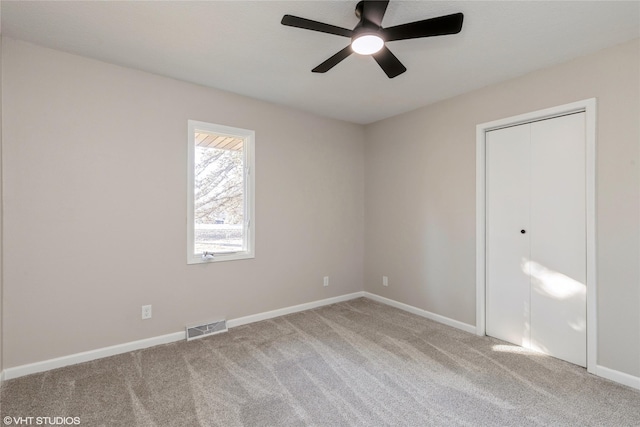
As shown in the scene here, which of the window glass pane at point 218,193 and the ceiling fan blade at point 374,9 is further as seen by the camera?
the window glass pane at point 218,193

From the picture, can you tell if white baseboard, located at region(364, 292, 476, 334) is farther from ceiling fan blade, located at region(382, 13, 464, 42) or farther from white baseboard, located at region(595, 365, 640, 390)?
ceiling fan blade, located at region(382, 13, 464, 42)

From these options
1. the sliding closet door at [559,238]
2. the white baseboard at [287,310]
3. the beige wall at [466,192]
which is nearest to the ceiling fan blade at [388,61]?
the beige wall at [466,192]

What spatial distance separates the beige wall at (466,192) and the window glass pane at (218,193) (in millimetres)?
1920

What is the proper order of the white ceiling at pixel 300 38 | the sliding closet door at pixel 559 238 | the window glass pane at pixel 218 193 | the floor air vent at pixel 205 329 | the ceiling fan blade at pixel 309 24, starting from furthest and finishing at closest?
the window glass pane at pixel 218 193 → the floor air vent at pixel 205 329 → the sliding closet door at pixel 559 238 → the white ceiling at pixel 300 38 → the ceiling fan blade at pixel 309 24

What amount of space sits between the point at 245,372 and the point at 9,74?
9.40 ft

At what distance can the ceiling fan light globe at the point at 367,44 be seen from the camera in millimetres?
1858

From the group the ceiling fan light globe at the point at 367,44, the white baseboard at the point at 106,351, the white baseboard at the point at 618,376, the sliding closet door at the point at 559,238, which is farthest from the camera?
the sliding closet door at the point at 559,238

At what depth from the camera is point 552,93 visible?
267 cm

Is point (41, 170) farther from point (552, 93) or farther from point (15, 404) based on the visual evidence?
point (552, 93)

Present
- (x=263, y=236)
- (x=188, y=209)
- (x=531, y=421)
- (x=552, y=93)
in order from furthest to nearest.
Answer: (x=263, y=236)
(x=188, y=209)
(x=552, y=93)
(x=531, y=421)

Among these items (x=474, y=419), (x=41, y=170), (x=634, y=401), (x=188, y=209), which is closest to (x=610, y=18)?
(x=634, y=401)

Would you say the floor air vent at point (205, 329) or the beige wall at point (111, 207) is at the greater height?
the beige wall at point (111, 207)

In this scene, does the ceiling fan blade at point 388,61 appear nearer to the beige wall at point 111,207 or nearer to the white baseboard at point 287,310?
the beige wall at point 111,207

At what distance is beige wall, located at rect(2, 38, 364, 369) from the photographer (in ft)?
7.77
